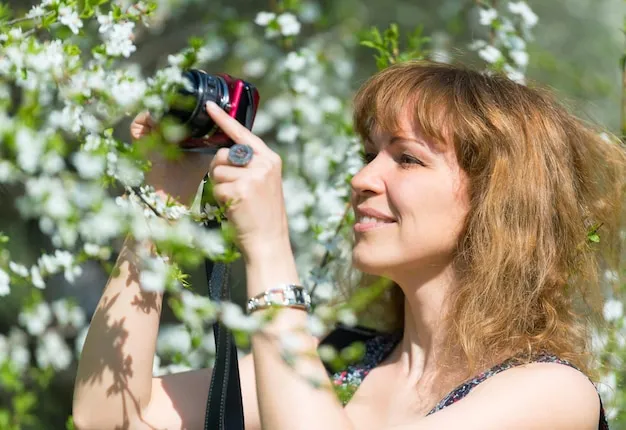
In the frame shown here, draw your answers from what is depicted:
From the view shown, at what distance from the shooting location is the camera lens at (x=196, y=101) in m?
1.45

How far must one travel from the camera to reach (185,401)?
192 centimetres

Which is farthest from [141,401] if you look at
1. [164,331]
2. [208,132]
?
[164,331]

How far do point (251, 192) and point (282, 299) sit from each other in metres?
0.17

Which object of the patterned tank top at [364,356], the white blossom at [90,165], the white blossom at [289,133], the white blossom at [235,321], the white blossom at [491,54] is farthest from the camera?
the white blossom at [289,133]

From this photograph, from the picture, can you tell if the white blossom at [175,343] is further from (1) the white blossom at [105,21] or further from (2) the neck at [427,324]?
(1) the white blossom at [105,21]

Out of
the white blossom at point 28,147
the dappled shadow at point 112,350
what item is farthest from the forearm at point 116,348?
the white blossom at point 28,147

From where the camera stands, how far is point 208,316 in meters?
1.18

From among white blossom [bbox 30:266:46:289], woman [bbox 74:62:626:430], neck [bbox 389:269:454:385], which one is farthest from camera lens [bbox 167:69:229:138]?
neck [bbox 389:269:454:385]

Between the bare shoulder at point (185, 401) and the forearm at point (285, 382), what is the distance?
444mm

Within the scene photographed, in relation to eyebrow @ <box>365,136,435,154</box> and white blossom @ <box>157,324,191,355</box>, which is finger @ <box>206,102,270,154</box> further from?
white blossom @ <box>157,324,191,355</box>

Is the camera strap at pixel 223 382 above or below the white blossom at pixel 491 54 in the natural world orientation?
above

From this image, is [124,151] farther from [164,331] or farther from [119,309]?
[164,331]

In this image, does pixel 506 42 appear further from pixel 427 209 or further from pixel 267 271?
pixel 267 271

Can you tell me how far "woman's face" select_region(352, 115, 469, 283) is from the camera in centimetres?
175
